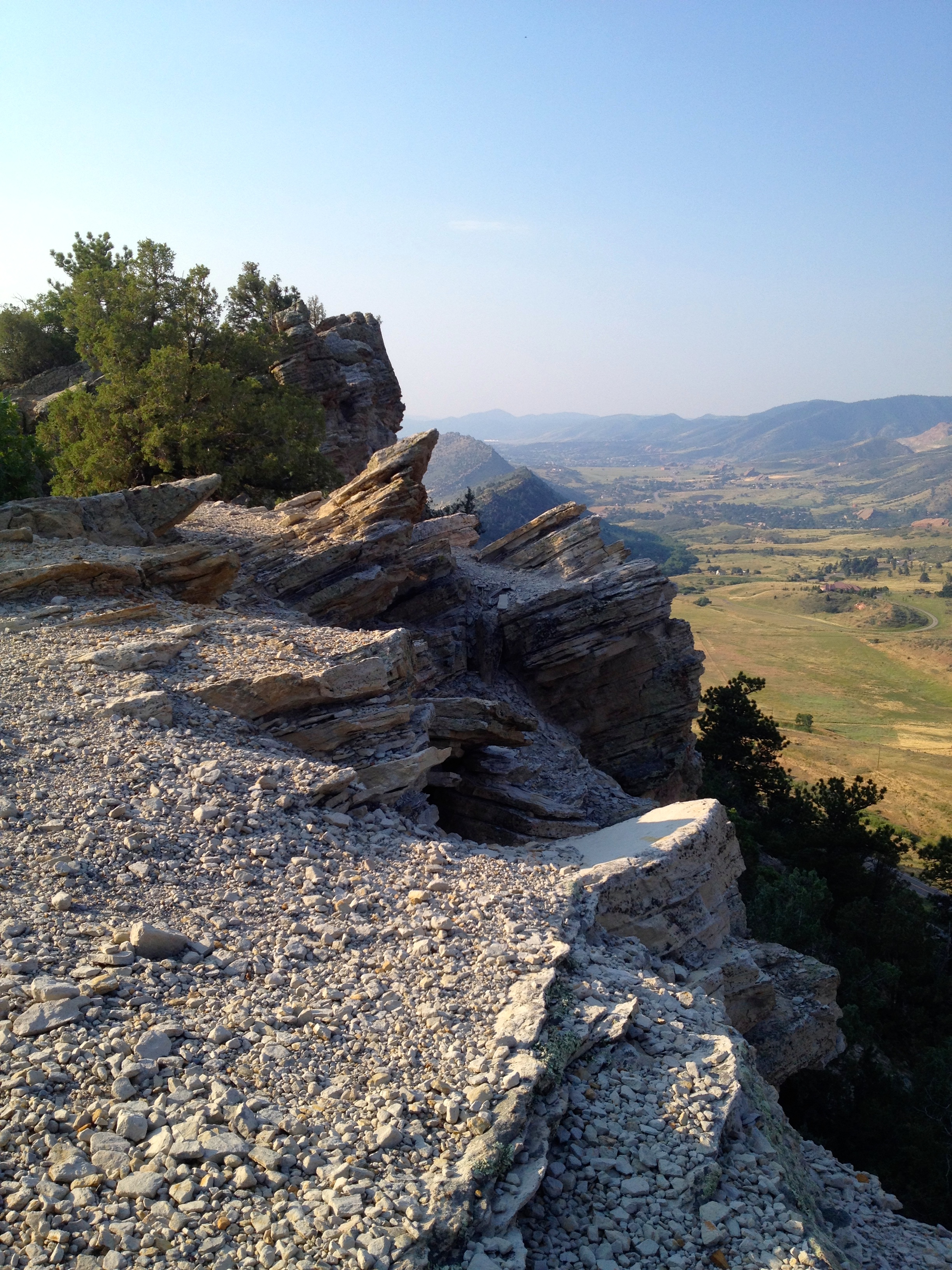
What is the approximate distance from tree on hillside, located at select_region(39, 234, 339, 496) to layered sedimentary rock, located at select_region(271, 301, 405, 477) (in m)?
4.84

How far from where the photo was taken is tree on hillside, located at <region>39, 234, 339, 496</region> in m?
31.1

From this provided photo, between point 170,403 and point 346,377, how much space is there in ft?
67.2

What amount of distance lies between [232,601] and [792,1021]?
58.4ft

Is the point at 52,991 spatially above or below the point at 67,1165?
above

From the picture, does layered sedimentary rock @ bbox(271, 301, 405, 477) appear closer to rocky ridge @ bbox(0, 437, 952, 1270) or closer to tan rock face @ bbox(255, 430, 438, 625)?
tan rock face @ bbox(255, 430, 438, 625)

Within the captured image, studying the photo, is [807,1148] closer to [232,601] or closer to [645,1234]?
[645,1234]

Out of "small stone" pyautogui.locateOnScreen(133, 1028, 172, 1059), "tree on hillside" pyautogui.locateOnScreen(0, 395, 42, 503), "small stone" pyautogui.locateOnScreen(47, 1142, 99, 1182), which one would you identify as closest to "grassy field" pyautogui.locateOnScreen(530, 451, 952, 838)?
"tree on hillside" pyautogui.locateOnScreen(0, 395, 42, 503)

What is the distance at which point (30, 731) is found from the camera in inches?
534

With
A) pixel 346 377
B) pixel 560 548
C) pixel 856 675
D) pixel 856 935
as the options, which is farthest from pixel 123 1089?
pixel 856 675

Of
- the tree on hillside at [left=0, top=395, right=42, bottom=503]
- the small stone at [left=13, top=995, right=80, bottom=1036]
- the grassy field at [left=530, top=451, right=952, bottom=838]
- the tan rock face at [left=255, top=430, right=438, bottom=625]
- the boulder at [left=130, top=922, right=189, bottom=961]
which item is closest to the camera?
the small stone at [left=13, top=995, right=80, bottom=1036]

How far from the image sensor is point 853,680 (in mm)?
124375

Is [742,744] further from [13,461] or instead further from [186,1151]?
[186,1151]

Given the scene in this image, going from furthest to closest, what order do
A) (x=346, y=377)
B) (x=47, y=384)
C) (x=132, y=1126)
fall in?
1. (x=346, y=377)
2. (x=47, y=384)
3. (x=132, y=1126)

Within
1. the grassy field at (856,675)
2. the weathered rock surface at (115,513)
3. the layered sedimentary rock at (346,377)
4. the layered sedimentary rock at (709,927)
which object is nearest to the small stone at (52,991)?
the layered sedimentary rock at (709,927)
